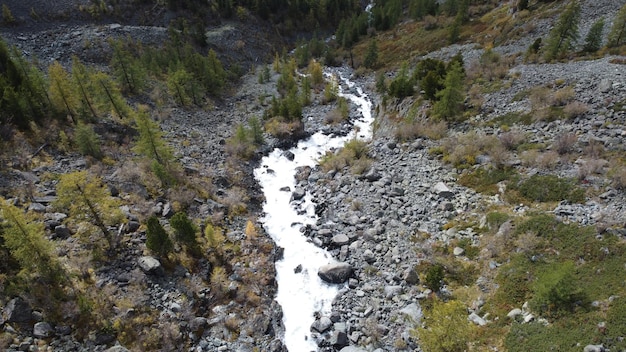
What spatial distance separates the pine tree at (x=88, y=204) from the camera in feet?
66.6

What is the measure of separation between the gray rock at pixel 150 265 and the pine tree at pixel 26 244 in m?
4.33

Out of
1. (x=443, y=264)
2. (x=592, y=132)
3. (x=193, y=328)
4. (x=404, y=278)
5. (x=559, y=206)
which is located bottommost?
(x=193, y=328)

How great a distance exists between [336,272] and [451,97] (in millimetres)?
22564

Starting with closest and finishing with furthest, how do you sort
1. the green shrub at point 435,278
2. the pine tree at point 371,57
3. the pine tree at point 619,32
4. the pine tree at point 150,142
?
the green shrub at point 435,278, the pine tree at point 150,142, the pine tree at point 619,32, the pine tree at point 371,57

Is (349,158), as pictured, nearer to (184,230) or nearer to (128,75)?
(184,230)

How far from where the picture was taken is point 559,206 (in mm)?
19484

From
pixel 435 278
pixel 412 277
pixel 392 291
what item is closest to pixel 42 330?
pixel 392 291

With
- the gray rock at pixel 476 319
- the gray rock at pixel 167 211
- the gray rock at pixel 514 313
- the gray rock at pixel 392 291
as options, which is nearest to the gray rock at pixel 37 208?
the gray rock at pixel 167 211

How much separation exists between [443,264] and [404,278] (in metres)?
2.52

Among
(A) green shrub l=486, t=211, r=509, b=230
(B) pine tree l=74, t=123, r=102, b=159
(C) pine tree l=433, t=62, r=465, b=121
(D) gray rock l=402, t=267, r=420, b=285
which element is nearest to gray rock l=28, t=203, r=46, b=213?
(B) pine tree l=74, t=123, r=102, b=159

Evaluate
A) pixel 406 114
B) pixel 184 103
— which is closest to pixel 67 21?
pixel 184 103

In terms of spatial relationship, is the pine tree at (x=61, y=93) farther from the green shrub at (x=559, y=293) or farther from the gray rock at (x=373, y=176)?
the green shrub at (x=559, y=293)

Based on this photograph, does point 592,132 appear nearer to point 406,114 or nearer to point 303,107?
point 406,114

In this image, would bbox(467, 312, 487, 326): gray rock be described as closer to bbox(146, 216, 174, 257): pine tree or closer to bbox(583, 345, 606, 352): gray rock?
bbox(583, 345, 606, 352): gray rock
